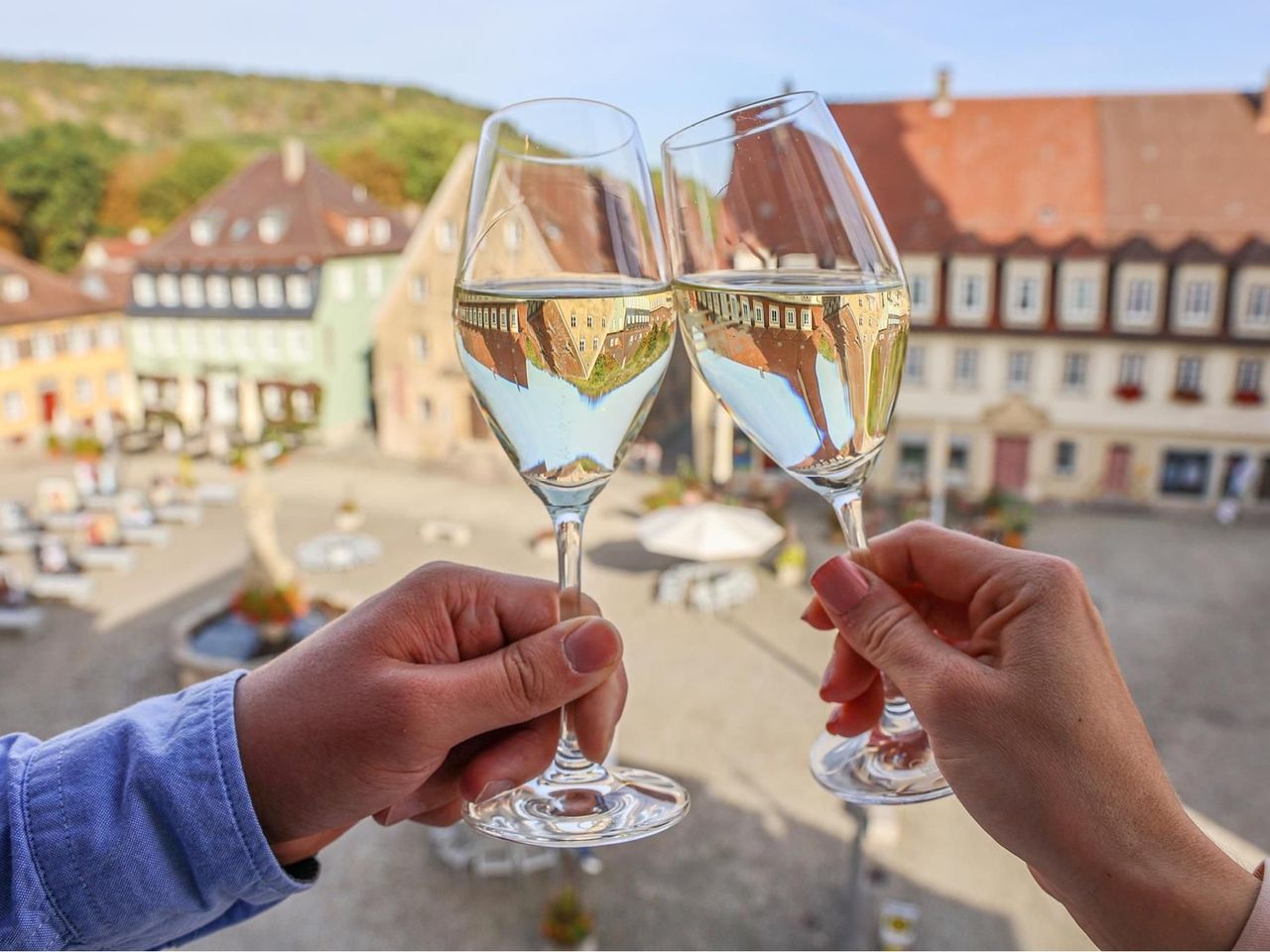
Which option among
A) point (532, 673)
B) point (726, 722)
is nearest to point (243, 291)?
point (726, 722)

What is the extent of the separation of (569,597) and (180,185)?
137ft

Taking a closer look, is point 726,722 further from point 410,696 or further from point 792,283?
point 792,283

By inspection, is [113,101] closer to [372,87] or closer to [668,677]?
[372,87]

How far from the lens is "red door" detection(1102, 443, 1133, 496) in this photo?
1894cm

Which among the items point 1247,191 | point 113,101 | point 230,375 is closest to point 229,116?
point 113,101

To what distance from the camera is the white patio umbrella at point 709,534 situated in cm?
1359

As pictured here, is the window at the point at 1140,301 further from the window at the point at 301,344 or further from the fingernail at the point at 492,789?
the fingernail at the point at 492,789

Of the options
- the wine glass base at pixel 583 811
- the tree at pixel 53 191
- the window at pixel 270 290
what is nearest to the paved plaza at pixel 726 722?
the wine glass base at pixel 583 811

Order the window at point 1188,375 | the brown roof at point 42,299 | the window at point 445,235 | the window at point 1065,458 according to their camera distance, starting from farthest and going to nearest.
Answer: the brown roof at point 42,299 → the window at point 445,235 → the window at point 1065,458 → the window at point 1188,375

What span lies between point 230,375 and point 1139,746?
84.8 feet

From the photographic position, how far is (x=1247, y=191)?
1811cm

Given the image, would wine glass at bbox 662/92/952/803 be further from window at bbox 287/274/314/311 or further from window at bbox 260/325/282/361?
window at bbox 260/325/282/361

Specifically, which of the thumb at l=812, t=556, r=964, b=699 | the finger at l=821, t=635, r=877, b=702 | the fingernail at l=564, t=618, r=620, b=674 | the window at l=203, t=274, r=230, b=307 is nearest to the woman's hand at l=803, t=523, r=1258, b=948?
A: the thumb at l=812, t=556, r=964, b=699

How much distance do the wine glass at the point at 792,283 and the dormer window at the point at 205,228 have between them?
26.1 metres
